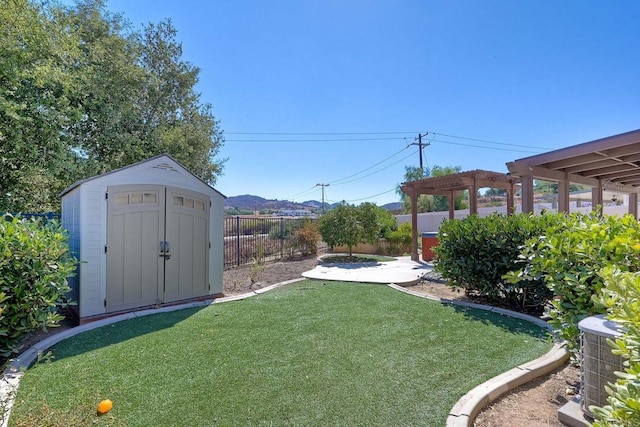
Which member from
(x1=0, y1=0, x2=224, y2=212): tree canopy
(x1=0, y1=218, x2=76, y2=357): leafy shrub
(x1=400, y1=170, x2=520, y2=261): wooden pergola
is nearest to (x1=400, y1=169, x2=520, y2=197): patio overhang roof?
(x1=400, y1=170, x2=520, y2=261): wooden pergola

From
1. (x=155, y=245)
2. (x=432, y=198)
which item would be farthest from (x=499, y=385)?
(x=432, y=198)

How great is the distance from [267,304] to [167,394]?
2854 millimetres

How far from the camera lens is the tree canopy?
7.27 meters

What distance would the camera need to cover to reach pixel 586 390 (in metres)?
2.07

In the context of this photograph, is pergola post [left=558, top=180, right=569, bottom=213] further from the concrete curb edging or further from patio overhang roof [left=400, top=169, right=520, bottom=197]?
the concrete curb edging

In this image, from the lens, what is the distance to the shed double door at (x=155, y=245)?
5008 mm

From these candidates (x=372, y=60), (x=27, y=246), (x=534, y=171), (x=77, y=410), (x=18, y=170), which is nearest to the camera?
(x=77, y=410)

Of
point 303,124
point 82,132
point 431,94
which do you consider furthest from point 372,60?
point 82,132

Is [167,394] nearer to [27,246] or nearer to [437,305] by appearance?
[27,246]

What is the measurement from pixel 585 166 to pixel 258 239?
10.2m

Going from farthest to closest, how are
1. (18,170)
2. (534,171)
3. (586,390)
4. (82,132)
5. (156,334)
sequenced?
(82,132) < (18,170) < (534,171) < (156,334) < (586,390)

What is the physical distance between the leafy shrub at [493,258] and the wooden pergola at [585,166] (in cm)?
211

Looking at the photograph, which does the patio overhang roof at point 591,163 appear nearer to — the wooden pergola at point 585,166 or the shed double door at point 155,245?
the wooden pergola at point 585,166

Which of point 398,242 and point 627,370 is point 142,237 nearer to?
point 627,370
